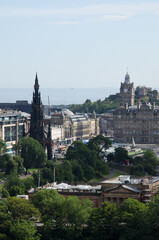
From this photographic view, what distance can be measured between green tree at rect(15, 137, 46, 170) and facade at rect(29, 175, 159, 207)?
1701 inches

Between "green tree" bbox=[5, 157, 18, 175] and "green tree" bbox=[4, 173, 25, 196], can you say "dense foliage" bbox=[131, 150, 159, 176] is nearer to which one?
"green tree" bbox=[5, 157, 18, 175]

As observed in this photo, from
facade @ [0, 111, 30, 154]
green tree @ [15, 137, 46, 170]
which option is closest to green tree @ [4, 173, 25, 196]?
green tree @ [15, 137, 46, 170]

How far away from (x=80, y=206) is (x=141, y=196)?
9556mm

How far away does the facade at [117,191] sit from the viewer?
309 feet

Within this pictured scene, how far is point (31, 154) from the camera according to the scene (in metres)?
144

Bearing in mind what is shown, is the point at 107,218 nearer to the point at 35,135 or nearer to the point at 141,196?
the point at 141,196

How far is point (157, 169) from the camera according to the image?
148 metres

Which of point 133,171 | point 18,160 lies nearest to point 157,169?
point 133,171

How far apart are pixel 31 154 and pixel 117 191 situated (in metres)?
50.4

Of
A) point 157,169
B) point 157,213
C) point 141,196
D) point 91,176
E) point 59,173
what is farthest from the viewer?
point 157,169

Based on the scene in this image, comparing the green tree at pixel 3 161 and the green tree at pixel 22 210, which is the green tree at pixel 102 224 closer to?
the green tree at pixel 22 210

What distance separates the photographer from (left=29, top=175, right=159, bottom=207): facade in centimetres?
9431

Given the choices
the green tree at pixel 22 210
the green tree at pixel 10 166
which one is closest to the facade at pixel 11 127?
the green tree at pixel 10 166

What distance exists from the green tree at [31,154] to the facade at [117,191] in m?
43.2
